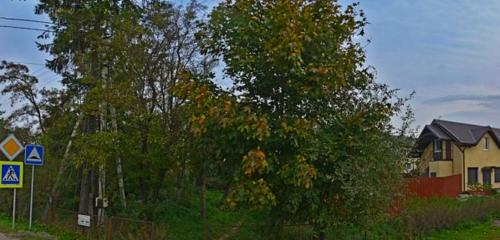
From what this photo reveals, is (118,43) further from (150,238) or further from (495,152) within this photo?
(495,152)

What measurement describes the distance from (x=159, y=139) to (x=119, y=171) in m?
2.27

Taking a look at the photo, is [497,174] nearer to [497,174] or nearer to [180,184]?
[497,174]

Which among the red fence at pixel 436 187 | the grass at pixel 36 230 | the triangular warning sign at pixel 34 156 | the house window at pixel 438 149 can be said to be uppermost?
the house window at pixel 438 149

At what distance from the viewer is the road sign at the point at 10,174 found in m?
16.9

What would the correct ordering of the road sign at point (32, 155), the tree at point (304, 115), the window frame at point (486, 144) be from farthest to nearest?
the window frame at point (486, 144) < the road sign at point (32, 155) < the tree at point (304, 115)

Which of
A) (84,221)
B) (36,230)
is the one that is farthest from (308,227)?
(36,230)

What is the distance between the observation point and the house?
4341 cm

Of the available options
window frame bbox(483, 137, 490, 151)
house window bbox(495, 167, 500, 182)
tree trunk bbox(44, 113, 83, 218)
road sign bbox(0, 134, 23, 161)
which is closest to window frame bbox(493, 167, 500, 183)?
house window bbox(495, 167, 500, 182)

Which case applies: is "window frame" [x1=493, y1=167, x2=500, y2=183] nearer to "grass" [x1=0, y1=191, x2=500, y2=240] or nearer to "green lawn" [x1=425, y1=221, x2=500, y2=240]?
"grass" [x1=0, y1=191, x2=500, y2=240]

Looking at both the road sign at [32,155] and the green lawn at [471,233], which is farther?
the green lawn at [471,233]

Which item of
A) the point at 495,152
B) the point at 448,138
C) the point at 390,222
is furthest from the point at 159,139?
the point at 495,152

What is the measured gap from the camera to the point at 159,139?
15.7m

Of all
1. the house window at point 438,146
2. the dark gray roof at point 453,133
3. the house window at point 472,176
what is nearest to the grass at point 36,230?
the dark gray roof at point 453,133

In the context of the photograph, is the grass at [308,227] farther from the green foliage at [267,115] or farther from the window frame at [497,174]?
the window frame at [497,174]
